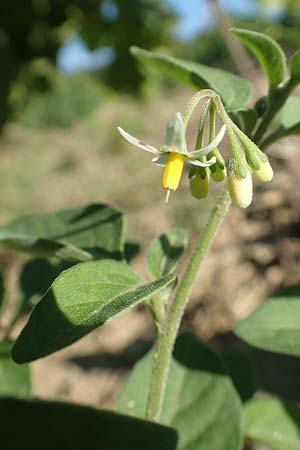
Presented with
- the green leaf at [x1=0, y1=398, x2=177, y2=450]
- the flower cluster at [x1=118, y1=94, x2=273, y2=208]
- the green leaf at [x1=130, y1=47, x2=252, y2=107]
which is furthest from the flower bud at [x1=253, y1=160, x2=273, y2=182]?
the green leaf at [x1=0, y1=398, x2=177, y2=450]

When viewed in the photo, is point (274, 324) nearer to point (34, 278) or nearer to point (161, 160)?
point (161, 160)

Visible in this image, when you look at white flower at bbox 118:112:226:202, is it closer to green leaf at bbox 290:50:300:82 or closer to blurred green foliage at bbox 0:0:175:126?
green leaf at bbox 290:50:300:82

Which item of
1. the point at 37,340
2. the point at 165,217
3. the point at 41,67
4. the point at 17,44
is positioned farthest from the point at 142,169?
the point at 37,340

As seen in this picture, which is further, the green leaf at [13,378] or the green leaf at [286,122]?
the green leaf at [13,378]

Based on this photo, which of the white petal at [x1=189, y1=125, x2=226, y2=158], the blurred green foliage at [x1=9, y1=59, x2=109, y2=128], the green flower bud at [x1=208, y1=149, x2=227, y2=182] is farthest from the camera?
the blurred green foliage at [x1=9, y1=59, x2=109, y2=128]

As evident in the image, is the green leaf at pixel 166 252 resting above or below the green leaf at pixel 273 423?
above

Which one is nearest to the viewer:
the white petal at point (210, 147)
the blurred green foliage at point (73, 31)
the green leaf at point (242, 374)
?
the white petal at point (210, 147)

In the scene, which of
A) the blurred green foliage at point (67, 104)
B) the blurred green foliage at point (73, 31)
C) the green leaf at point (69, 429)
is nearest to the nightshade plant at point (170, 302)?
the green leaf at point (69, 429)

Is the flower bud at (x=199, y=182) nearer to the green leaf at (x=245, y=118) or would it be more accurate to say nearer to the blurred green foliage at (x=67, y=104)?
the green leaf at (x=245, y=118)

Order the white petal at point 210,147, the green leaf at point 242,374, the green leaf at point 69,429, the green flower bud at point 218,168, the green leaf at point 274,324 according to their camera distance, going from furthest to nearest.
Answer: the green leaf at point 242,374
the green leaf at point 274,324
the green flower bud at point 218,168
the white petal at point 210,147
the green leaf at point 69,429

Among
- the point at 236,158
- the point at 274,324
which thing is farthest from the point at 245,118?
the point at 274,324
